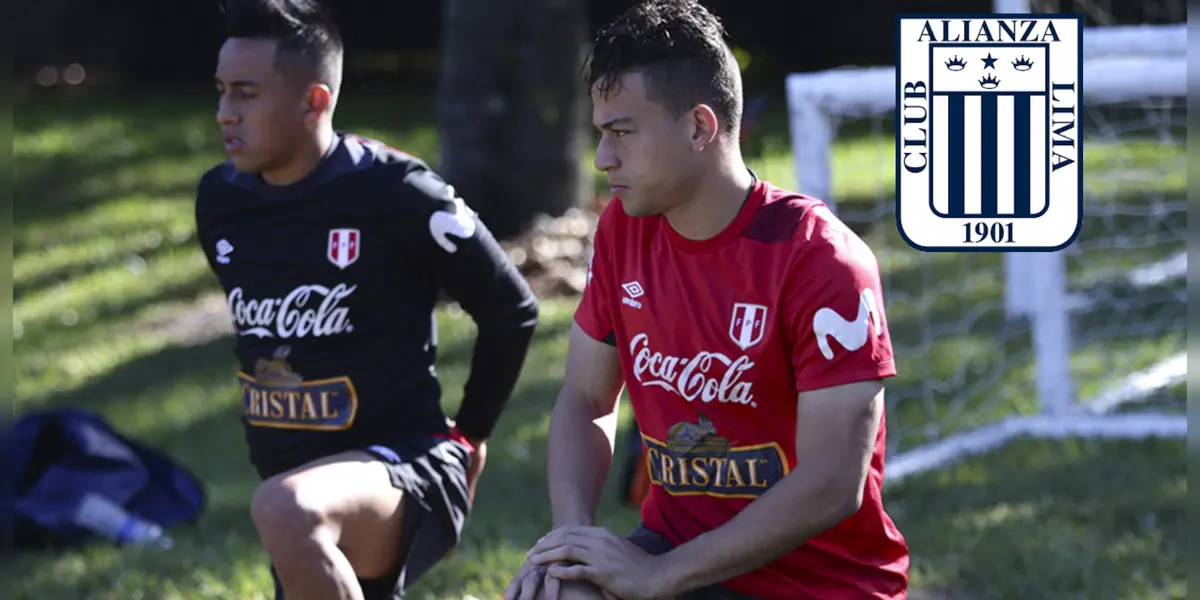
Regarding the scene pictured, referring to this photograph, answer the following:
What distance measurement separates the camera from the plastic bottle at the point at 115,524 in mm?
5223

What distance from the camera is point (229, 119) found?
3375 mm

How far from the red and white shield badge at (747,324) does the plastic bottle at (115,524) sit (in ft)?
9.96

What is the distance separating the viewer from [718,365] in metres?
2.84

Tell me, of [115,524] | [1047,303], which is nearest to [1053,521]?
[1047,303]

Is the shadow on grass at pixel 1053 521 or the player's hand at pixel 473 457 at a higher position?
the player's hand at pixel 473 457

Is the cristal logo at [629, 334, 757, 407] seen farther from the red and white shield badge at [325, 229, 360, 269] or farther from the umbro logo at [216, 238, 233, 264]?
the umbro logo at [216, 238, 233, 264]

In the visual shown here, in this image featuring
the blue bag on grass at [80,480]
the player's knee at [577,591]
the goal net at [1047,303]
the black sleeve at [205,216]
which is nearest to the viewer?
the player's knee at [577,591]

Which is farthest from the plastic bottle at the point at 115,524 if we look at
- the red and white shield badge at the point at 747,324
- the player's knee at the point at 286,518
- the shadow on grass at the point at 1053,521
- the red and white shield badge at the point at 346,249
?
the red and white shield badge at the point at 747,324

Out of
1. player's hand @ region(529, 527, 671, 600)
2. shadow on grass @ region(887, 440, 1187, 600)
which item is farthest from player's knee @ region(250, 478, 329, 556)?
shadow on grass @ region(887, 440, 1187, 600)

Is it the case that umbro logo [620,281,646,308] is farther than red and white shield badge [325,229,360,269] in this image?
No

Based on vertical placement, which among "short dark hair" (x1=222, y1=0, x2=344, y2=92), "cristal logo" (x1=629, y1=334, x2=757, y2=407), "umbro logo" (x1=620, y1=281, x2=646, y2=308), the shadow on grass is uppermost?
"short dark hair" (x1=222, y1=0, x2=344, y2=92)

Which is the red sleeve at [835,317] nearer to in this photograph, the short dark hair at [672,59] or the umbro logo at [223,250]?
the short dark hair at [672,59]

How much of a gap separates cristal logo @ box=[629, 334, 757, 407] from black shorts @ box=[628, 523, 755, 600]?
0.30 m

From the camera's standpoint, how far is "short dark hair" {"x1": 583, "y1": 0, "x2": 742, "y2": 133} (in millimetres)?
2793
